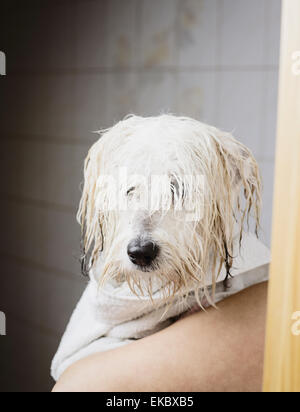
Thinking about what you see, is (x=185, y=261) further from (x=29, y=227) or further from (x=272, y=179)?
(x=29, y=227)

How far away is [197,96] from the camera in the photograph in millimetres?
756

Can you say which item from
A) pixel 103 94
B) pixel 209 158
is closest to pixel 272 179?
pixel 209 158

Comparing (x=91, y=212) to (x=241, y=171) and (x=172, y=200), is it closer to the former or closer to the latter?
(x=172, y=200)

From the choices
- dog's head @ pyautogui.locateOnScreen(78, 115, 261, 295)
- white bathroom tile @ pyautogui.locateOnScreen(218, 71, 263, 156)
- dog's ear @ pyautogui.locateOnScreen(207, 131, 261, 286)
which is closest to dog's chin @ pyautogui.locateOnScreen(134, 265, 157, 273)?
dog's head @ pyautogui.locateOnScreen(78, 115, 261, 295)

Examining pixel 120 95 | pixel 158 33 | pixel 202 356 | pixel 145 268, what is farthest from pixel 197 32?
pixel 202 356

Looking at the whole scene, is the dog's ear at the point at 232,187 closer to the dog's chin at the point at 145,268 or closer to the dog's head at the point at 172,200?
the dog's head at the point at 172,200

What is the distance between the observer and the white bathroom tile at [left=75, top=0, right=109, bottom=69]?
80 cm

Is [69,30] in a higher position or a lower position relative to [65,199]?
higher

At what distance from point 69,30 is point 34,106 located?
155 millimetres

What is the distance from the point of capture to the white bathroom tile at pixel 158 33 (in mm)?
743

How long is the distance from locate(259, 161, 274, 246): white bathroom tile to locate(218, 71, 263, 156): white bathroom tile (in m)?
0.03

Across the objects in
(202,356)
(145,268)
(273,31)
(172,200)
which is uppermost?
(273,31)

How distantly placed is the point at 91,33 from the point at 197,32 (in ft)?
0.65
